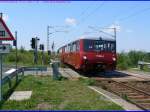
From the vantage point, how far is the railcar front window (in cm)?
2897

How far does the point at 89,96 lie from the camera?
1473cm

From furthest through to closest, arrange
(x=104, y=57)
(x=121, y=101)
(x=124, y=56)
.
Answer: (x=124, y=56) < (x=104, y=57) < (x=121, y=101)

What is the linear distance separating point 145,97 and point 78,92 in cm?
261

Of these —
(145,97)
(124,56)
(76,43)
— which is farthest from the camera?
(124,56)

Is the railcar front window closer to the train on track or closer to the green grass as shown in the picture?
the train on track

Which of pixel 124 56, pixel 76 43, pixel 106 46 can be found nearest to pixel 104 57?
pixel 106 46

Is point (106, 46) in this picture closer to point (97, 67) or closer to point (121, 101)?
point (97, 67)

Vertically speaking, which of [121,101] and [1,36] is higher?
[1,36]

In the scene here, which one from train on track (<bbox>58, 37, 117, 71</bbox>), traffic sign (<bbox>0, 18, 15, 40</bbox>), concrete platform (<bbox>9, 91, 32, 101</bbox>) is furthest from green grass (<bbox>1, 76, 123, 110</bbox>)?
train on track (<bbox>58, 37, 117, 71</bbox>)

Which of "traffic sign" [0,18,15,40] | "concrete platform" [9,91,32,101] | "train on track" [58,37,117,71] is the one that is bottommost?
"concrete platform" [9,91,32,101]

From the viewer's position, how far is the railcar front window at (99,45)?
28969mm

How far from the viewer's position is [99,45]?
2941 cm

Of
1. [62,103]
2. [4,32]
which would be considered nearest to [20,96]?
[62,103]

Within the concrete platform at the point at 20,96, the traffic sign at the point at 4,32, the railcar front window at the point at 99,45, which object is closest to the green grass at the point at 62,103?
the concrete platform at the point at 20,96
